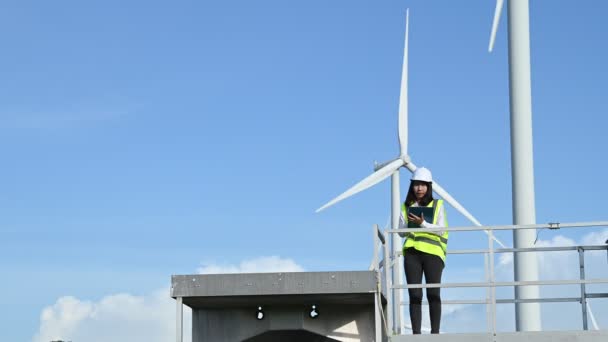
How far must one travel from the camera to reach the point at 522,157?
29188 millimetres

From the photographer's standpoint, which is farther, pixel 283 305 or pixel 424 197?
pixel 283 305

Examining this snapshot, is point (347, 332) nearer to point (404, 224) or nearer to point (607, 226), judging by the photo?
point (404, 224)

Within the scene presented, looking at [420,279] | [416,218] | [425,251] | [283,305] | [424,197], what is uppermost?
[424,197]

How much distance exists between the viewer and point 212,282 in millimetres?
17656

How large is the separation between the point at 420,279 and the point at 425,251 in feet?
1.44

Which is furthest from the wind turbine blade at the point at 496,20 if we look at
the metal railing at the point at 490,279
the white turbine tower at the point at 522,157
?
the metal railing at the point at 490,279

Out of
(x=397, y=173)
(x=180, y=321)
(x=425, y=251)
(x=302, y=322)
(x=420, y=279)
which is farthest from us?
(x=397, y=173)

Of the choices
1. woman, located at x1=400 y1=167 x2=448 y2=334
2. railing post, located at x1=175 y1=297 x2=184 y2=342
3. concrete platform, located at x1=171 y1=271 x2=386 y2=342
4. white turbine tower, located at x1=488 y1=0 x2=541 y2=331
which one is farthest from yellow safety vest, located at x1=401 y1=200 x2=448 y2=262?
white turbine tower, located at x1=488 y1=0 x2=541 y2=331

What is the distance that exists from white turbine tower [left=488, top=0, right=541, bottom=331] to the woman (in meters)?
9.81

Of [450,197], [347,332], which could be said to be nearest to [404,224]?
[347,332]

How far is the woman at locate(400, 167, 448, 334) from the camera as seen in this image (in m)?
17.0

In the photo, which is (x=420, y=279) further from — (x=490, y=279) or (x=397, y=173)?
(x=397, y=173)

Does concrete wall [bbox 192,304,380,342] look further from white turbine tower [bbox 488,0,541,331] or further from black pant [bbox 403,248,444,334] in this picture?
white turbine tower [bbox 488,0,541,331]

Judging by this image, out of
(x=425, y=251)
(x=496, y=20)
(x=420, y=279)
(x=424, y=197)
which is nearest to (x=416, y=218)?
(x=424, y=197)
